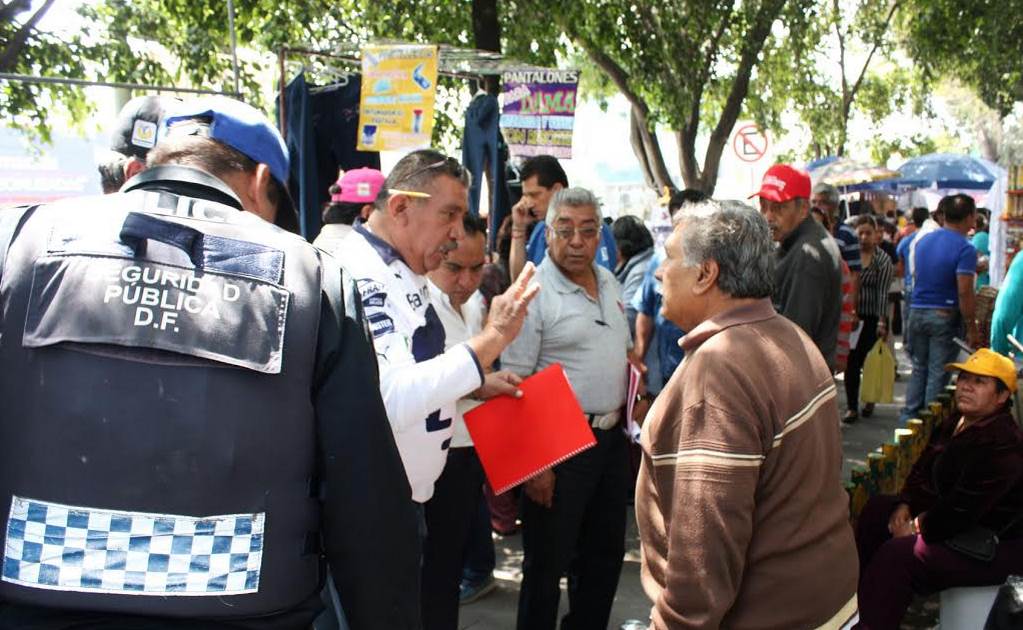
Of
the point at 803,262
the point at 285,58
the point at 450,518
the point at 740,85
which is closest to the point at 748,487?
the point at 450,518

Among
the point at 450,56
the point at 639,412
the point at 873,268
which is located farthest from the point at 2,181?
the point at 873,268

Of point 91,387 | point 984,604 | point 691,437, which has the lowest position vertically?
point 984,604

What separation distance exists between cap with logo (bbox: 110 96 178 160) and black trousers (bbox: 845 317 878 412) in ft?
22.6

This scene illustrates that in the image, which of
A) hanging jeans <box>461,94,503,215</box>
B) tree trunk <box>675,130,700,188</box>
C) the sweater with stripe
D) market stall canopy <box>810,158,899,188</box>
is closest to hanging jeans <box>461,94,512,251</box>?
hanging jeans <box>461,94,503,215</box>

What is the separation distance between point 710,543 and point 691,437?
0.78 ft

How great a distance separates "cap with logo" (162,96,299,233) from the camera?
5.93 feet

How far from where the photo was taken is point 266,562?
158cm

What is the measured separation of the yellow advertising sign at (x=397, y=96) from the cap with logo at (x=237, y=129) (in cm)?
426

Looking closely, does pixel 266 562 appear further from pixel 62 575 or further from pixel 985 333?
pixel 985 333

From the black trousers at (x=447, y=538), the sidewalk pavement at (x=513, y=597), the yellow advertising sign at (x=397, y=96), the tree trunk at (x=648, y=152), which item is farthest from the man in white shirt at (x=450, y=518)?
the tree trunk at (x=648, y=152)

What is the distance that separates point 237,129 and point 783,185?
11.8 feet

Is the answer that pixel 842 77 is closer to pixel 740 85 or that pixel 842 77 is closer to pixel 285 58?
pixel 740 85

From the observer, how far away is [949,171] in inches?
715

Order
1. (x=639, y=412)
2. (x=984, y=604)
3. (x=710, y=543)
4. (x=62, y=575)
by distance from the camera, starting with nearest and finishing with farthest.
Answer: (x=62, y=575)
(x=710, y=543)
(x=984, y=604)
(x=639, y=412)
